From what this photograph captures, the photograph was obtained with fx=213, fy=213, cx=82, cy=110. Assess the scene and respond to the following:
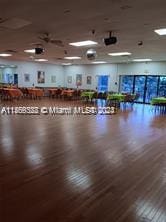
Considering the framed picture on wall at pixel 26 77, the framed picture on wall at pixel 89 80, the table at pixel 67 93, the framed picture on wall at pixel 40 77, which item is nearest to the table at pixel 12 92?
the framed picture on wall at pixel 26 77

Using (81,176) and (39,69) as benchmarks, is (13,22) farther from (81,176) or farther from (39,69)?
(39,69)

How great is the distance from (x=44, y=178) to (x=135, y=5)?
359 cm

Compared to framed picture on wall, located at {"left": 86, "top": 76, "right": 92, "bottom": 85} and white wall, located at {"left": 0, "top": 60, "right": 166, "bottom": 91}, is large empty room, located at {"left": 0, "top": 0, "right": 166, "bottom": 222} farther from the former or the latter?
framed picture on wall, located at {"left": 86, "top": 76, "right": 92, "bottom": 85}

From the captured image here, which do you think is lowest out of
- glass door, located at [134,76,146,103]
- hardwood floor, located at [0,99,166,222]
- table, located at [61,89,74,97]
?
hardwood floor, located at [0,99,166,222]

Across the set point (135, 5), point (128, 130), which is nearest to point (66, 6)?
point (135, 5)

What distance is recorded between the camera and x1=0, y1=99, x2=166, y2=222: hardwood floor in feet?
8.10

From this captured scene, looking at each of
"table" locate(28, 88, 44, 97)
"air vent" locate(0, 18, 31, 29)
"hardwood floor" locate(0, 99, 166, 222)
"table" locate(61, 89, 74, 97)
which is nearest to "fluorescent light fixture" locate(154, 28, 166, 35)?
"hardwood floor" locate(0, 99, 166, 222)

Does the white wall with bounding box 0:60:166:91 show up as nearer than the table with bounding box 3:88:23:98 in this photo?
No

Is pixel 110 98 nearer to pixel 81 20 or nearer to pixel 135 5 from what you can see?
pixel 81 20

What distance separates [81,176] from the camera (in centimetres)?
338

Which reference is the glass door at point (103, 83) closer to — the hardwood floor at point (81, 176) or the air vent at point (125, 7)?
the hardwood floor at point (81, 176)

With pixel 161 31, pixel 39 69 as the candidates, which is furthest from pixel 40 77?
pixel 161 31

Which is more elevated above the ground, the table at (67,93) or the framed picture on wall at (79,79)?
the framed picture on wall at (79,79)

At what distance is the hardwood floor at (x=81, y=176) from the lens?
247 centimetres
